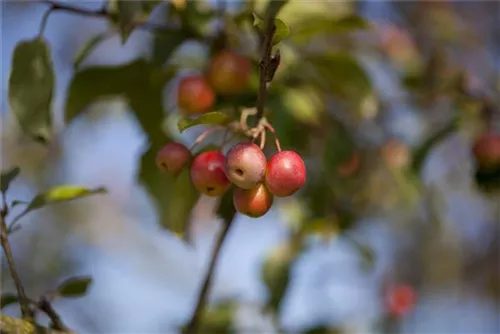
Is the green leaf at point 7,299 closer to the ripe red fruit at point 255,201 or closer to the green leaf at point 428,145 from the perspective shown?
the ripe red fruit at point 255,201

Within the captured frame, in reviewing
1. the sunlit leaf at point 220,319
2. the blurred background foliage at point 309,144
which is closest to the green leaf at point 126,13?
the blurred background foliage at point 309,144

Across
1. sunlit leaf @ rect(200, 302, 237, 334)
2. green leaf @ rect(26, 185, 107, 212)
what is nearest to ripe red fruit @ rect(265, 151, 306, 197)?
green leaf @ rect(26, 185, 107, 212)

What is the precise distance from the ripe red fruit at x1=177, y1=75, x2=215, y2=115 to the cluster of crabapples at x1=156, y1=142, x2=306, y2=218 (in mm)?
339

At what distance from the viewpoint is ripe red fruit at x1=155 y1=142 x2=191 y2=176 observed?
3.75ft

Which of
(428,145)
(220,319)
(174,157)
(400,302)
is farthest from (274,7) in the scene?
(400,302)

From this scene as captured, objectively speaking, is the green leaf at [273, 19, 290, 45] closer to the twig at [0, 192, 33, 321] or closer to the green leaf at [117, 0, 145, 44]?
the green leaf at [117, 0, 145, 44]

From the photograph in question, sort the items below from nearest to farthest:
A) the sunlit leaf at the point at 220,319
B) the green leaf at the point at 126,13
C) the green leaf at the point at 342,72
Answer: the green leaf at the point at 126,13 < the green leaf at the point at 342,72 < the sunlit leaf at the point at 220,319

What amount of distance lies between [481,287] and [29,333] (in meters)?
4.19

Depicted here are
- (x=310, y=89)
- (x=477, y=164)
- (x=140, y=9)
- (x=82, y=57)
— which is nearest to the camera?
(x=140, y=9)

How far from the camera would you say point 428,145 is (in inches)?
75.0

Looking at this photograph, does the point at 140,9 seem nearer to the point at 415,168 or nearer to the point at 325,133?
the point at 325,133

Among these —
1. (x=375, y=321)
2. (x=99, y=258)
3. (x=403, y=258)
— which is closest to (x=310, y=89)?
(x=375, y=321)

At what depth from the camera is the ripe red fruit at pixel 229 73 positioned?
1.43 meters

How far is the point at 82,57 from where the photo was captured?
142 centimetres
